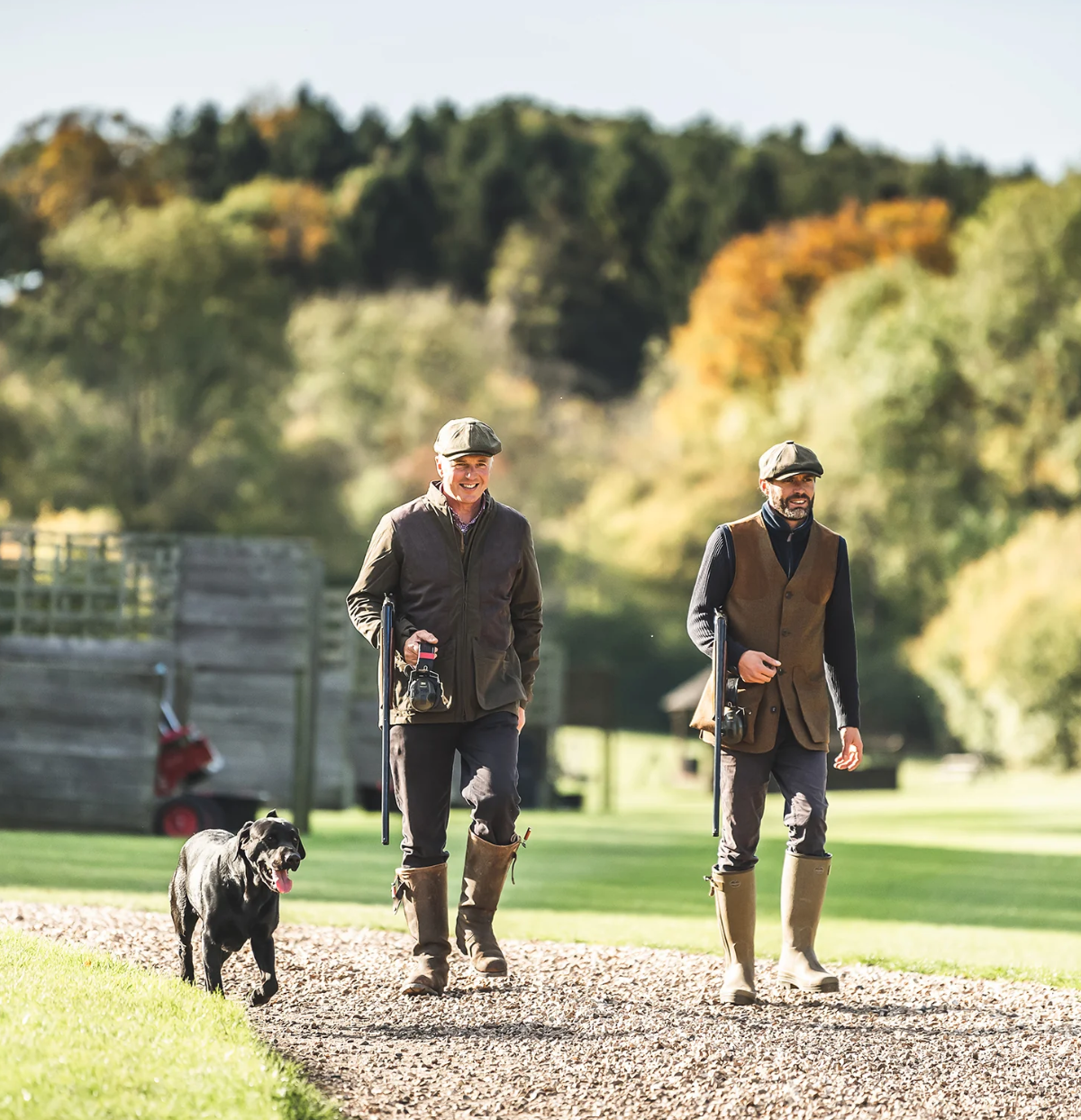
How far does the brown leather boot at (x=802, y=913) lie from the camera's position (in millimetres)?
6680

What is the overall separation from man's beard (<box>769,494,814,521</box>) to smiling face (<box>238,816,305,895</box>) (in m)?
2.15

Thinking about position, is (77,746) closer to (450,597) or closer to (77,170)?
(450,597)

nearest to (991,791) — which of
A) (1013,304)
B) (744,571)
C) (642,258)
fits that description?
(1013,304)

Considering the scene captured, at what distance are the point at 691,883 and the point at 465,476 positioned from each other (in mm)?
7244

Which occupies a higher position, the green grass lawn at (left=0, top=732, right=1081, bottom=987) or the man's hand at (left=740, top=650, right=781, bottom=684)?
the man's hand at (left=740, top=650, right=781, bottom=684)

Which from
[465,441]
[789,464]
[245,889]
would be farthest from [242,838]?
[789,464]

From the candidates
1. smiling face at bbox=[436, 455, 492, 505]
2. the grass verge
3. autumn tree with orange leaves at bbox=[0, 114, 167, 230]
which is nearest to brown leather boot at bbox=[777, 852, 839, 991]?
the grass verge

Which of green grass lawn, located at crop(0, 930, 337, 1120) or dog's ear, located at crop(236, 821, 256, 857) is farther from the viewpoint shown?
dog's ear, located at crop(236, 821, 256, 857)

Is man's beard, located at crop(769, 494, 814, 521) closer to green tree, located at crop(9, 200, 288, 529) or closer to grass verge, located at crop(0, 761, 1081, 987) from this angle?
grass verge, located at crop(0, 761, 1081, 987)

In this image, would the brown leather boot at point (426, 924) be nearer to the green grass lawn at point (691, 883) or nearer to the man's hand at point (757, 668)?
→ the man's hand at point (757, 668)

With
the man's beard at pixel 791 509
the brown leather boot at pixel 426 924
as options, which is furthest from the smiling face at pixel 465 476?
the brown leather boot at pixel 426 924

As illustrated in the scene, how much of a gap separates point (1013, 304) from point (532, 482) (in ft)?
50.3

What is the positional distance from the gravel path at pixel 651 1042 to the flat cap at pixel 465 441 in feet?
6.51

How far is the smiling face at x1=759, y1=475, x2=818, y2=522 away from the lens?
21.8 feet
